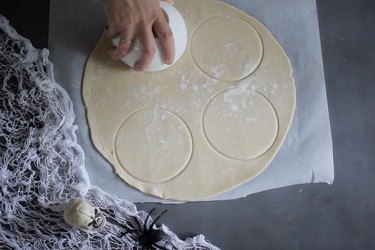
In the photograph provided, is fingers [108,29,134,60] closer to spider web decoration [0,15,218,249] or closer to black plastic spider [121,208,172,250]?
spider web decoration [0,15,218,249]

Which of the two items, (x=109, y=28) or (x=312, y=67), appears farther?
(x=312, y=67)

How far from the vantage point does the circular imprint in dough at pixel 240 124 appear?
93 centimetres

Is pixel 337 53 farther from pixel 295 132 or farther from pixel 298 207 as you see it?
pixel 298 207

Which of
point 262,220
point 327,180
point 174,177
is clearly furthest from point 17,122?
point 327,180

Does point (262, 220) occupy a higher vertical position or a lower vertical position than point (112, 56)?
lower

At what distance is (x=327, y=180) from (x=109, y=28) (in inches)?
21.0

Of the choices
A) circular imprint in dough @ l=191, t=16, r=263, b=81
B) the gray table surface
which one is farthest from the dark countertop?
circular imprint in dough @ l=191, t=16, r=263, b=81

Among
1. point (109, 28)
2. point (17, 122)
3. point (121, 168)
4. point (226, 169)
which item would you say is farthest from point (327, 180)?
point (17, 122)

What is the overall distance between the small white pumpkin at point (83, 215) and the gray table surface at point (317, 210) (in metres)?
0.10

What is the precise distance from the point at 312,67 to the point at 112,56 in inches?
16.9

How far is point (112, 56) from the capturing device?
92cm

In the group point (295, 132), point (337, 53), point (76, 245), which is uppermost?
point (337, 53)

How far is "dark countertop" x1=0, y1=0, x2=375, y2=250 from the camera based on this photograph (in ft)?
2.98

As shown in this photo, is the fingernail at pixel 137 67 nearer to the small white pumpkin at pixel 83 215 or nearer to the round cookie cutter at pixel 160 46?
the round cookie cutter at pixel 160 46
